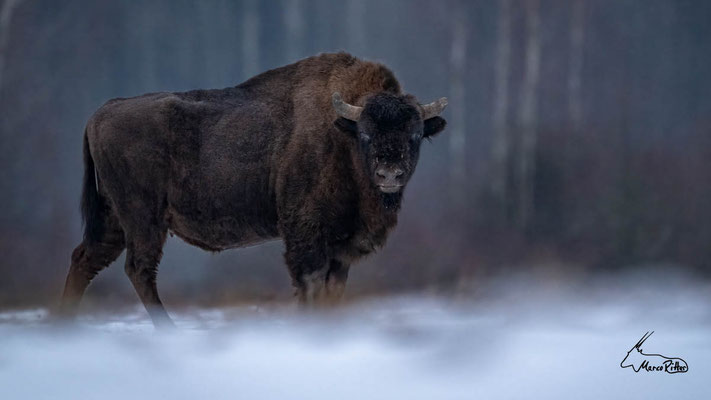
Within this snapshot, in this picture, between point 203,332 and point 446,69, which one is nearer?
point 203,332

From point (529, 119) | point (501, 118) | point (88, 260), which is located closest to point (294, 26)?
point (501, 118)

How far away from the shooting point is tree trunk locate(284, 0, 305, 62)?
393 inches

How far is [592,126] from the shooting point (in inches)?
391

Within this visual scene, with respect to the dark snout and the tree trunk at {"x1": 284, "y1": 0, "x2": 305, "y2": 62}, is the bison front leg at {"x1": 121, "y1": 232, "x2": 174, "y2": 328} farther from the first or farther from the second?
the tree trunk at {"x1": 284, "y1": 0, "x2": 305, "y2": 62}

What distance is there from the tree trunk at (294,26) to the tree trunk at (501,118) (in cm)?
240

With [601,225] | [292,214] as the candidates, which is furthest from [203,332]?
[601,225]

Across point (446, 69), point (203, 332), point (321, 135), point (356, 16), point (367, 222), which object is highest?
point (356, 16)

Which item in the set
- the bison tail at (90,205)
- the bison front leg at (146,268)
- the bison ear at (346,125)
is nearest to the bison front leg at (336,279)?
the bison ear at (346,125)

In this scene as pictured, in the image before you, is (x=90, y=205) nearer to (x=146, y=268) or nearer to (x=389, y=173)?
(x=146, y=268)

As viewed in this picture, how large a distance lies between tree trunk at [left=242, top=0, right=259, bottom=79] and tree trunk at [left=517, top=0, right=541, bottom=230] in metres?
3.27

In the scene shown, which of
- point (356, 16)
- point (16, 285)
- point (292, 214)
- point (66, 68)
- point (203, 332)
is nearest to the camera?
point (203, 332)

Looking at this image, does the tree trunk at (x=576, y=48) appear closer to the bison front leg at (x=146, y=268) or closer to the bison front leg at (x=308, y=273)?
the bison front leg at (x=308, y=273)

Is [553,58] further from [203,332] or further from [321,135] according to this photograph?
[203,332]

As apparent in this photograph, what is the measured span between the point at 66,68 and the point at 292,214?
4561mm
